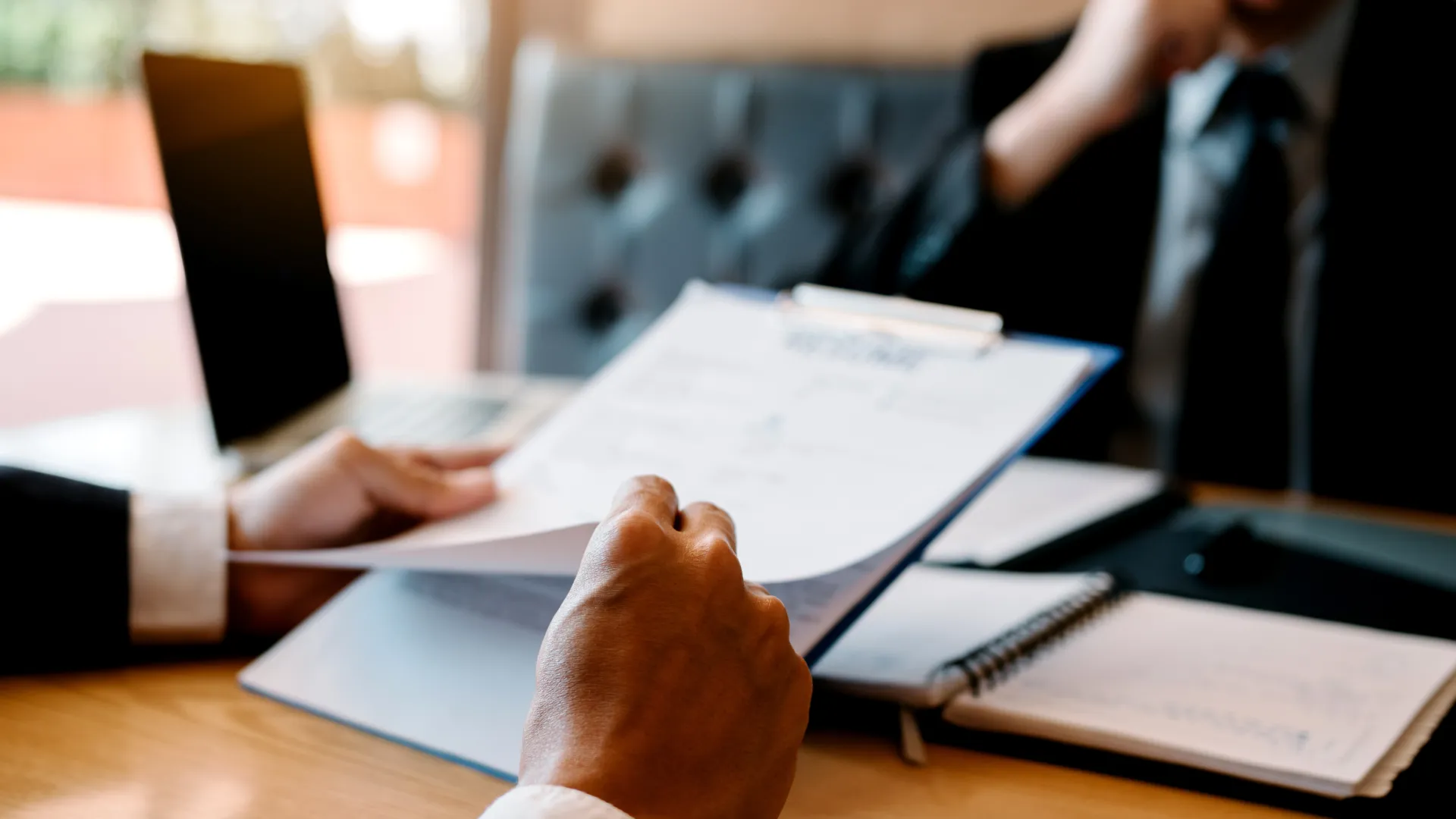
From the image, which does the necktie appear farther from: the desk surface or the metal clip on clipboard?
the desk surface

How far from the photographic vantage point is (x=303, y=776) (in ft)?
1.32

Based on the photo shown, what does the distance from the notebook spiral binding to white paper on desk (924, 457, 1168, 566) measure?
0.29ft

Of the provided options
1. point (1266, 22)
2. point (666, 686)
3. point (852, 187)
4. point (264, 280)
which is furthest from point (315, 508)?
point (1266, 22)

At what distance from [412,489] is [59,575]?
0.16 m

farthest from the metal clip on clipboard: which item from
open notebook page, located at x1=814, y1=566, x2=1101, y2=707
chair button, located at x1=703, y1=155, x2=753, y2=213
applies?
chair button, located at x1=703, y1=155, x2=753, y2=213

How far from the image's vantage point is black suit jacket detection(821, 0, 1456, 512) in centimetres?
131

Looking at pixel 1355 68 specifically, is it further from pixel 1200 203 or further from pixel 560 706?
pixel 560 706

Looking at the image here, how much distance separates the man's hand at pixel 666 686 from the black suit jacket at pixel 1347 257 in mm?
928

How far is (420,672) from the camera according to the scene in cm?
47

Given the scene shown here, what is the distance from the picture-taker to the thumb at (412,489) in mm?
533

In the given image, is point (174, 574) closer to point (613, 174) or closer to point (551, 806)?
point (551, 806)

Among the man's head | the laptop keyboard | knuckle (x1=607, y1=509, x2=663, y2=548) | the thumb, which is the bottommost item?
the laptop keyboard

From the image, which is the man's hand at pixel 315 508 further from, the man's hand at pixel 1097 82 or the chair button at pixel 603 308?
the chair button at pixel 603 308

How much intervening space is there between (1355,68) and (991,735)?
1326 millimetres
